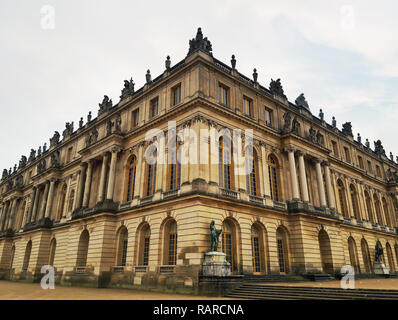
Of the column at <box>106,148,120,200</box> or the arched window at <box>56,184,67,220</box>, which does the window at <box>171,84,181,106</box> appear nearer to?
the column at <box>106,148,120,200</box>

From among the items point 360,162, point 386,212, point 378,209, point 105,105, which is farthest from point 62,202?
point 386,212

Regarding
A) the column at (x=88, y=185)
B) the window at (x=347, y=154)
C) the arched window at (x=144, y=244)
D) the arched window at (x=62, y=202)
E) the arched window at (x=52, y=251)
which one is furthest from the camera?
the window at (x=347, y=154)

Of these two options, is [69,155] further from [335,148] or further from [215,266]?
[335,148]

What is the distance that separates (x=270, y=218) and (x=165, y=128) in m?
11.8

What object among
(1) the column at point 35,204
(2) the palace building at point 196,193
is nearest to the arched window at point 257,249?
(2) the palace building at point 196,193

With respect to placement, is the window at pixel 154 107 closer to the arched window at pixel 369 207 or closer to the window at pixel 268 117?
the window at pixel 268 117

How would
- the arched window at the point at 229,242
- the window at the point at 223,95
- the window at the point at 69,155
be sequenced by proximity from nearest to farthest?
the arched window at the point at 229,242 → the window at the point at 223,95 → the window at the point at 69,155

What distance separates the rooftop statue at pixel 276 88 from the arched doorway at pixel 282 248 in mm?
14635

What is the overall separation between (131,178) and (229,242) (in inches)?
468

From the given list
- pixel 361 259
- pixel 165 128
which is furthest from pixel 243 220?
pixel 361 259

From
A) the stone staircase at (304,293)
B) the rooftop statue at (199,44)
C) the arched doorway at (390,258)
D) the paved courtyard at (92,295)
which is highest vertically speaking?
the rooftop statue at (199,44)

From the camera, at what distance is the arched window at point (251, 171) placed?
82.0 feet

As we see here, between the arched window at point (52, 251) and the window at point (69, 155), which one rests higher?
the window at point (69, 155)

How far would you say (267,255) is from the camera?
23250 mm
